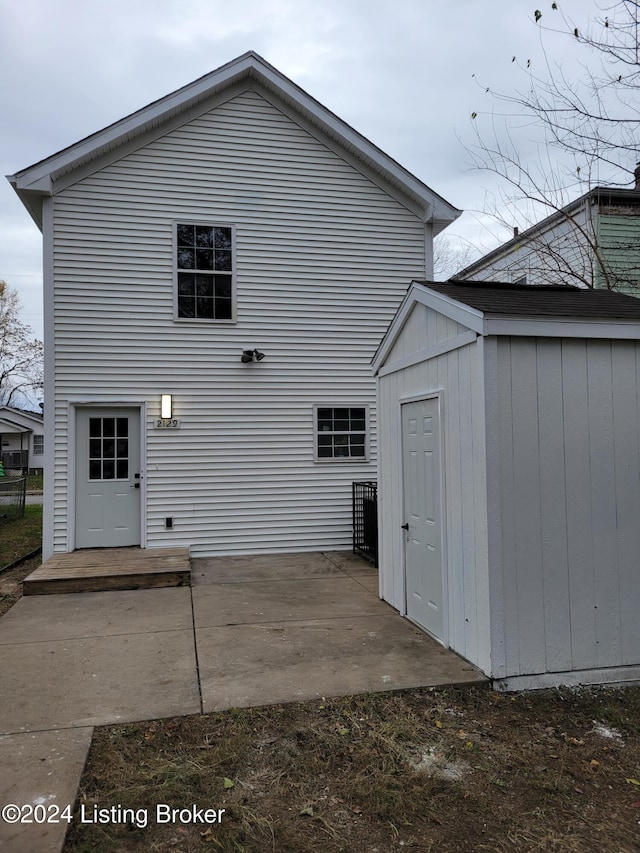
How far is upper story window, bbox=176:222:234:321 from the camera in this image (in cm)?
844

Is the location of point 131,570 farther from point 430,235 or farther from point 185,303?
point 430,235

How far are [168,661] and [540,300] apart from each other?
396cm

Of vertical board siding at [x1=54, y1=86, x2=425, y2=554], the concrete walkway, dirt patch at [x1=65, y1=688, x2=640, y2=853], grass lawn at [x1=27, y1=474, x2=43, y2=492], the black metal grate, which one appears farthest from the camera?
grass lawn at [x1=27, y1=474, x2=43, y2=492]

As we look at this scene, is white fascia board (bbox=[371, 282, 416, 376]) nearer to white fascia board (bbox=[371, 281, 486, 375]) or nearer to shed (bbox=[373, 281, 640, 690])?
white fascia board (bbox=[371, 281, 486, 375])

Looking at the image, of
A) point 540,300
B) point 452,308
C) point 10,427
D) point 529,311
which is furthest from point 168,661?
point 10,427

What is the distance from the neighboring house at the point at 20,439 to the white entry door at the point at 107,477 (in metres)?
30.1

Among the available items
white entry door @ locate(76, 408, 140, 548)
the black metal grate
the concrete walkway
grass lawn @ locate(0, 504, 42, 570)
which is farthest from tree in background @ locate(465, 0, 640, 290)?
grass lawn @ locate(0, 504, 42, 570)

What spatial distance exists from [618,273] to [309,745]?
10654 mm

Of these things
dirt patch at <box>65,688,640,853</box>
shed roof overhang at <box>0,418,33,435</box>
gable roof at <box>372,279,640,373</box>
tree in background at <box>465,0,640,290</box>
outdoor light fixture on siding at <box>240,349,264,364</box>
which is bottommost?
dirt patch at <box>65,688,640,853</box>

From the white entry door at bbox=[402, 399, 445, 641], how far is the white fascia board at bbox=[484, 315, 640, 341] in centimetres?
97

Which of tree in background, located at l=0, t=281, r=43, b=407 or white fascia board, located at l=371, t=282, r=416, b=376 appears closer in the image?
white fascia board, located at l=371, t=282, r=416, b=376

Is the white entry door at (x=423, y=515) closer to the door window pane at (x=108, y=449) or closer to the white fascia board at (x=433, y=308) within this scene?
the white fascia board at (x=433, y=308)

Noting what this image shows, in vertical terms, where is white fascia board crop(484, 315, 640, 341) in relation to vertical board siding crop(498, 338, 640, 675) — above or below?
above

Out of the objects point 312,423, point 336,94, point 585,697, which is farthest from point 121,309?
point 336,94
